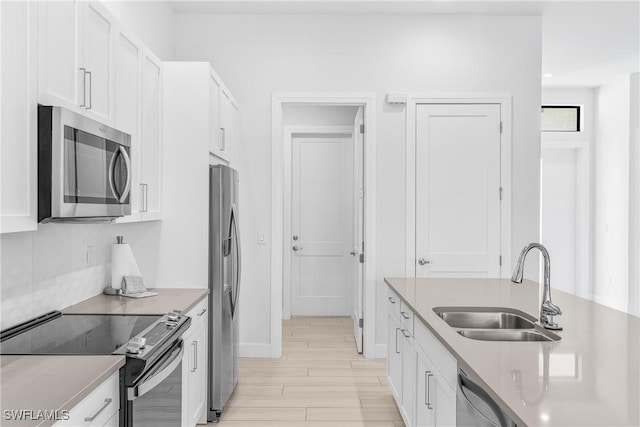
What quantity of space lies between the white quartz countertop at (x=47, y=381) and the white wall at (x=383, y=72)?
271cm

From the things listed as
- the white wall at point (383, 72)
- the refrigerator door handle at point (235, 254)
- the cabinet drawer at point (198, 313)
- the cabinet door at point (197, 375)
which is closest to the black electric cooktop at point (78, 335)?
the cabinet drawer at point (198, 313)

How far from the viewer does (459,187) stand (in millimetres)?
4262

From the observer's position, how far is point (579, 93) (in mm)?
6574

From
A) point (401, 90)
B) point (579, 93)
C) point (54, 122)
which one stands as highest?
point (579, 93)

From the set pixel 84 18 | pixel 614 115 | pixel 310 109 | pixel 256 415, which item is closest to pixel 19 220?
pixel 84 18

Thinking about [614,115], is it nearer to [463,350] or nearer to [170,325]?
[463,350]

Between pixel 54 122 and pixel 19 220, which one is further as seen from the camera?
pixel 54 122

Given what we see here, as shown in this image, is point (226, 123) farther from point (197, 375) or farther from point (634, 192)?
point (634, 192)

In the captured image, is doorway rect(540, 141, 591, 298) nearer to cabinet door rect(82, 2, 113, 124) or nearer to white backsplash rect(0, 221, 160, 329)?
white backsplash rect(0, 221, 160, 329)

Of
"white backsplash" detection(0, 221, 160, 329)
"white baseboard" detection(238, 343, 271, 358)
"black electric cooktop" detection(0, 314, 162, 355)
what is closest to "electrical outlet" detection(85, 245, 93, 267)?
"white backsplash" detection(0, 221, 160, 329)

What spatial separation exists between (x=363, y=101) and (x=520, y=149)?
4.74 ft

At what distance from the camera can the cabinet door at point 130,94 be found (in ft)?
7.76

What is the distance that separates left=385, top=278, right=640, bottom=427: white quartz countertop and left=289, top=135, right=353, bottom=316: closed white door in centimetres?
331

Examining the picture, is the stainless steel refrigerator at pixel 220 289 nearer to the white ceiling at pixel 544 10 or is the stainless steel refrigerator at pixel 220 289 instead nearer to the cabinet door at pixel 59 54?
the cabinet door at pixel 59 54
